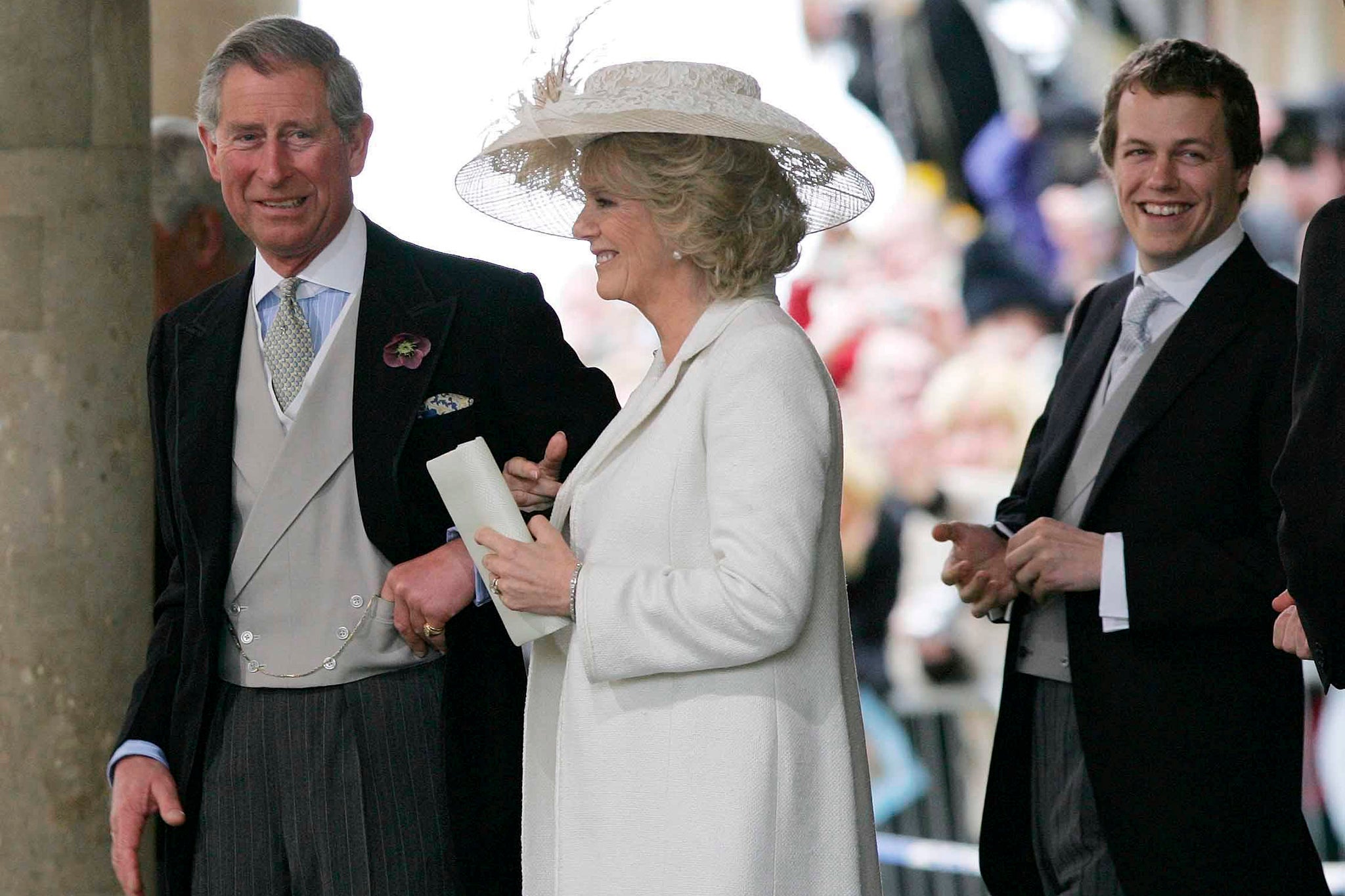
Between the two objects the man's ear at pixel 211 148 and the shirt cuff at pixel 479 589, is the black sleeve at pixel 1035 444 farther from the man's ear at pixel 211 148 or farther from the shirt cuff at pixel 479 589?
the man's ear at pixel 211 148

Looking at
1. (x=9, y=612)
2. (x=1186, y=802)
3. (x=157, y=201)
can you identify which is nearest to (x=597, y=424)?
(x=1186, y=802)

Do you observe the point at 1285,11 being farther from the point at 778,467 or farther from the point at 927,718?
the point at 778,467

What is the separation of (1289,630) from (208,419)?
1.64 meters

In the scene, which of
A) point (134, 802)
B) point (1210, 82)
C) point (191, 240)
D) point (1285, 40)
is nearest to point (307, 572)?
point (134, 802)

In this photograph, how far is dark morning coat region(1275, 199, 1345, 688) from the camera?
1.77m

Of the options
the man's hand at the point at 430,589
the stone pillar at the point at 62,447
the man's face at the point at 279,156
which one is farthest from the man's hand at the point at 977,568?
the stone pillar at the point at 62,447

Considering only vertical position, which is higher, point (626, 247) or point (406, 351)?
point (626, 247)

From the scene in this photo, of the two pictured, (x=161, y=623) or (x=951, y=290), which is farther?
(x=951, y=290)

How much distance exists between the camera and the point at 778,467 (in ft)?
6.44

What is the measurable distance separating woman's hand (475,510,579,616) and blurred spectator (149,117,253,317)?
2.21 m

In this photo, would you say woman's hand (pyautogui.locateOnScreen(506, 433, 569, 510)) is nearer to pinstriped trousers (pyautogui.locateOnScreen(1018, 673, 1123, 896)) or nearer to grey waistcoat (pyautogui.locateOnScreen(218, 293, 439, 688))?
grey waistcoat (pyautogui.locateOnScreen(218, 293, 439, 688))

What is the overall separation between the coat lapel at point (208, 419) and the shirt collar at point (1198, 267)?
1.64 meters

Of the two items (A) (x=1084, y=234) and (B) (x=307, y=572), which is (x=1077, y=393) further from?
(A) (x=1084, y=234)

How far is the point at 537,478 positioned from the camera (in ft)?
7.73
